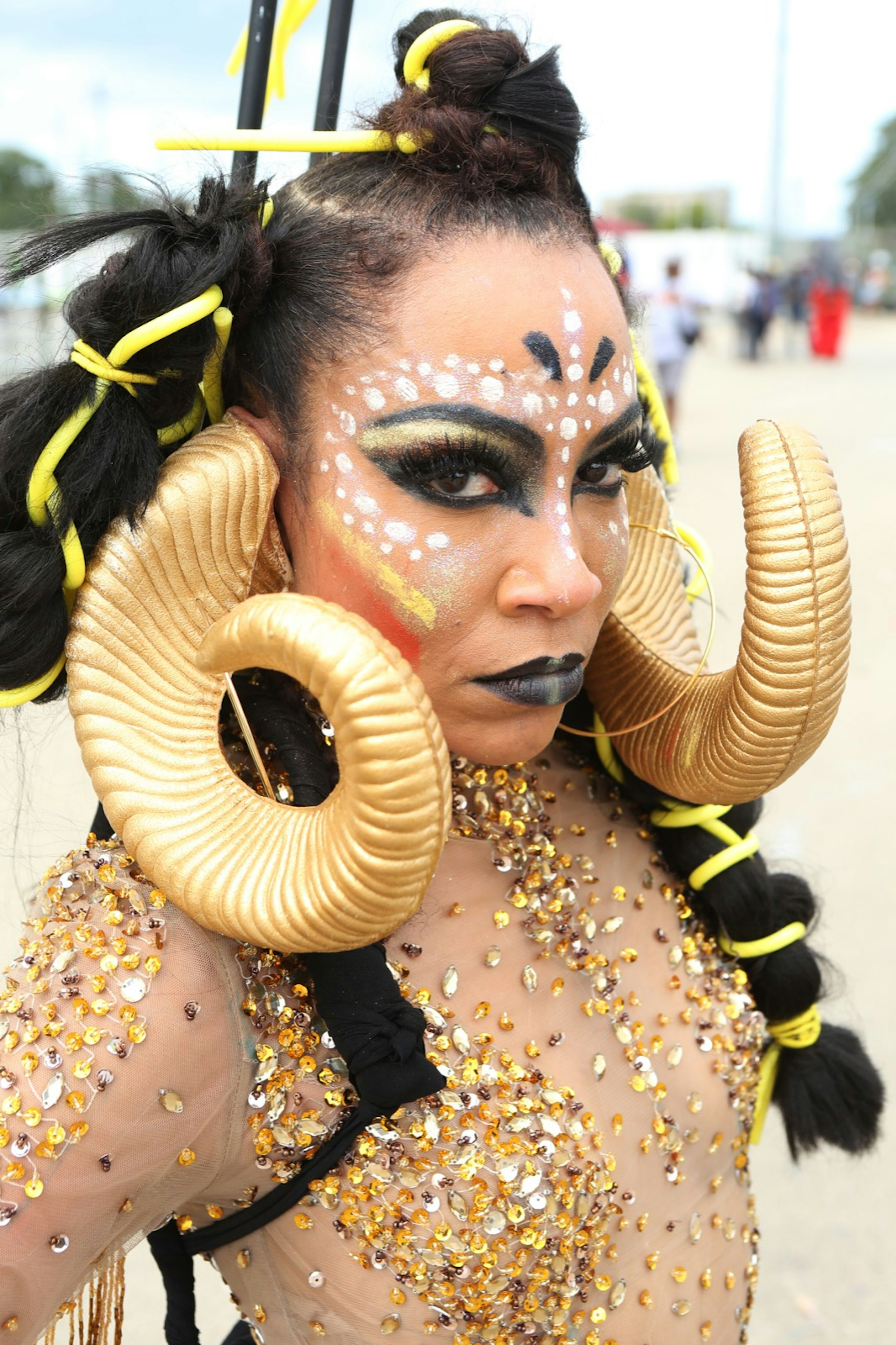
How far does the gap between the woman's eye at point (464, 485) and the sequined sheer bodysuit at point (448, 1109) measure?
0.33 meters

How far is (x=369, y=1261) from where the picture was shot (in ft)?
3.59

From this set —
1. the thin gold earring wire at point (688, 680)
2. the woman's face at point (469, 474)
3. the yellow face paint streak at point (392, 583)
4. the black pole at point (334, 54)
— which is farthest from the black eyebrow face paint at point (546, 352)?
the black pole at point (334, 54)

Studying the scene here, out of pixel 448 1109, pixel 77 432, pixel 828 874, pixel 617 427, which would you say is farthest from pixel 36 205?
pixel 828 874

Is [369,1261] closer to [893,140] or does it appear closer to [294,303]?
[294,303]

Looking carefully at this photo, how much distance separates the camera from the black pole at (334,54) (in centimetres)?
150

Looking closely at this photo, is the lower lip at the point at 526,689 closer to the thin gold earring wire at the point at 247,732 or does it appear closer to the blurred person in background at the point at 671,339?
the thin gold earring wire at the point at 247,732

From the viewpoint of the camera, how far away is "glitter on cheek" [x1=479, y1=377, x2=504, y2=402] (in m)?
1.02

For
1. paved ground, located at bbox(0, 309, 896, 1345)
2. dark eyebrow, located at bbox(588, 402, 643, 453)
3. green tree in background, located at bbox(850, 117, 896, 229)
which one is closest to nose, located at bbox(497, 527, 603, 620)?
dark eyebrow, located at bbox(588, 402, 643, 453)

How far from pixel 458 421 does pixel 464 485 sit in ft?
0.19

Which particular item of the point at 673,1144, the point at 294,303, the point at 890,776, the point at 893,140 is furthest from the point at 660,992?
the point at 893,140

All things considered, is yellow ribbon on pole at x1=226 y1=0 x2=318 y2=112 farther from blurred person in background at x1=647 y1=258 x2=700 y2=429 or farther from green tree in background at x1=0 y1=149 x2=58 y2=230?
blurred person in background at x1=647 y1=258 x2=700 y2=429

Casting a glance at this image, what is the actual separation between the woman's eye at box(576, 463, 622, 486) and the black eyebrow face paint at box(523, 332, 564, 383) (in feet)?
0.33

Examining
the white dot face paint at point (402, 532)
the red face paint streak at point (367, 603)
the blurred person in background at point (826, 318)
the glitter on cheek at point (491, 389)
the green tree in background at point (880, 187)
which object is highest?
the green tree in background at point (880, 187)

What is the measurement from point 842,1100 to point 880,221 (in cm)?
5157
